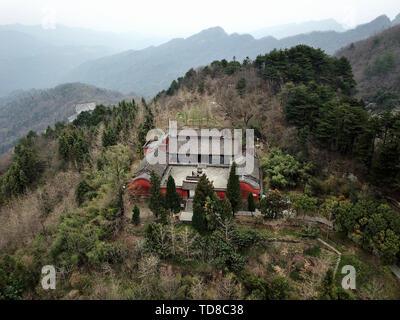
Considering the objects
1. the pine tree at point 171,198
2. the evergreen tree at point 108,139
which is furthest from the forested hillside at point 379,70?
the evergreen tree at point 108,139

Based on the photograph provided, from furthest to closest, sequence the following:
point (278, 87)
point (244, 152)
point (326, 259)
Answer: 1. point (278, 87)
2. point (244, 152)
3. point (326, 259)

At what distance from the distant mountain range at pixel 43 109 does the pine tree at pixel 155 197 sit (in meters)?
100

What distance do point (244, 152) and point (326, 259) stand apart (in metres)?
14.3

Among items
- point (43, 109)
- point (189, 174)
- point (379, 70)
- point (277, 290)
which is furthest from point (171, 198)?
point (43, 109)

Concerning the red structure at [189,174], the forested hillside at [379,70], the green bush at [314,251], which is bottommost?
the green bush at [314,251]

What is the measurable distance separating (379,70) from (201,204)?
4806cm

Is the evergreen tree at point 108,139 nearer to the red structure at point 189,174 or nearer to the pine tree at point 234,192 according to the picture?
the red structure at point 189,174

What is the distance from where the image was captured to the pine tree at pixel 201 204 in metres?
18.4

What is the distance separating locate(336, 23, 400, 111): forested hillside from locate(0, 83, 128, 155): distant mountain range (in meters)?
95.7

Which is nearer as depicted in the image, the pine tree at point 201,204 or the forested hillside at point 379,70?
the pine tree at point 201,204

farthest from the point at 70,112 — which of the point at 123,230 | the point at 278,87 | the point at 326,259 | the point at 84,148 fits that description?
the point at 326,259

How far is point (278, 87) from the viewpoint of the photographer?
38.6m

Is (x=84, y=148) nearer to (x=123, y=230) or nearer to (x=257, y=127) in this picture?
(x=123, y=230)
